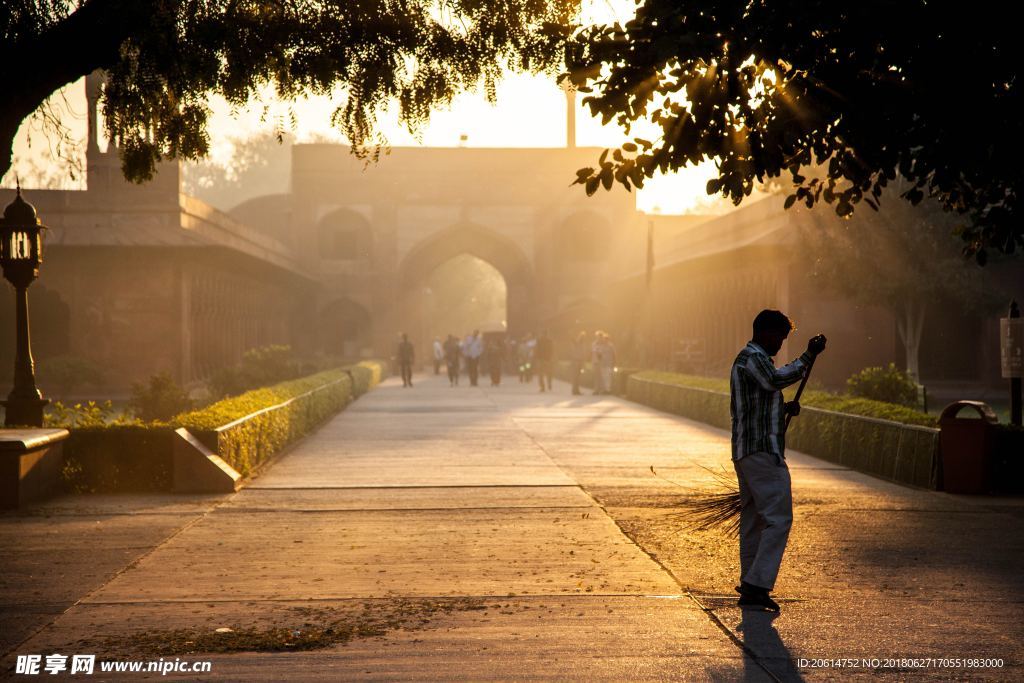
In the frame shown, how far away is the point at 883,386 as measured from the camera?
1908 cm

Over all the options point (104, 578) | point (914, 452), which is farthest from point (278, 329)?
point (104, 578)

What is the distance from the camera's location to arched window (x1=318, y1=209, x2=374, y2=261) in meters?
56.9

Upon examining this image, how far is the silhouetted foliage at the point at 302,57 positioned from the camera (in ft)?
32.6

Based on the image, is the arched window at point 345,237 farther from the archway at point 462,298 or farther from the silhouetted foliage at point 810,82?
the silhouetted foliage at point 810,82

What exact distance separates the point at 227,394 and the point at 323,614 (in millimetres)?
19244

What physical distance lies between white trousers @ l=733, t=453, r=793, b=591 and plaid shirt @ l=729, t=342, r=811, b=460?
6cm

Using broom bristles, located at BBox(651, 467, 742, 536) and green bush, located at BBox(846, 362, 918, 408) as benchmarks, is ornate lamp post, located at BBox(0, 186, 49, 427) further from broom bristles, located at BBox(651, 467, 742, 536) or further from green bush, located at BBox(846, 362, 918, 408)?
green bush, located at BBox(846, 362, 918, 408)

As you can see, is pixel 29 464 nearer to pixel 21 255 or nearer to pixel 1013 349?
pixel 21 255

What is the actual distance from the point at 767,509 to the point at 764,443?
12.8 inches

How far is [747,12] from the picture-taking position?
22.6 feet

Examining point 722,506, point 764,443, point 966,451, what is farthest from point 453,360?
point 764,443

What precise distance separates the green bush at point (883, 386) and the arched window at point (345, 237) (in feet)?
129

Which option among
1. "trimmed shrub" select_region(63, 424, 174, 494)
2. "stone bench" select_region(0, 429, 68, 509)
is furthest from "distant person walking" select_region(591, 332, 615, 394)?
"stone bench" select_region(0, 429, 68, 509)

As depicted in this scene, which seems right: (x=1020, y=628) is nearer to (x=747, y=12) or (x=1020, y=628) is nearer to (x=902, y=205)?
(x=747, y=12)
